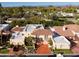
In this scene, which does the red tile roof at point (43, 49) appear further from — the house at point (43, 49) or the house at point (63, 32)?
the house at point (63, 32)

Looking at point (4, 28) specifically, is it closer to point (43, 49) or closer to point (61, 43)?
point (43, 49)

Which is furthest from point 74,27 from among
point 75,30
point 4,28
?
point 4,28

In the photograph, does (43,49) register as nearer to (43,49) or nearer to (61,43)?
(43,49)

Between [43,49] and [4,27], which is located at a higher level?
[4,27]

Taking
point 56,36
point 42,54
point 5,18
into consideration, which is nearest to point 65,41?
point 56,36

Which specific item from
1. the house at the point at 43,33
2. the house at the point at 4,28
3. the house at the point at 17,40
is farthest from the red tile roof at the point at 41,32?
the house at the point at 4,28

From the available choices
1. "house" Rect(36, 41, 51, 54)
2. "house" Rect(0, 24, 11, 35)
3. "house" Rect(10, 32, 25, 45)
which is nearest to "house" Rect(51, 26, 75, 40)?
"house" Rect(36, 41, 51, 54)
